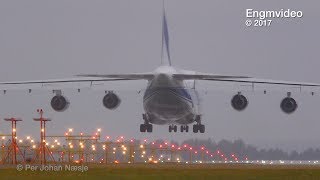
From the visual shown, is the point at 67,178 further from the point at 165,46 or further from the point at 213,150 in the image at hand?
the point at 213,150

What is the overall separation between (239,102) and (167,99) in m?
5.88

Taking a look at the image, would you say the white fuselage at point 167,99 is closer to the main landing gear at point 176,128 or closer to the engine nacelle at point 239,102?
the engine nacelle at point 239,102

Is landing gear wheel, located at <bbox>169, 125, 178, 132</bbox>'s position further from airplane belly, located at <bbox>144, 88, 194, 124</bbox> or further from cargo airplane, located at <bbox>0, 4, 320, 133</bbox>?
airplane belly, located at <bbox>144, 88, 194, 124</bbox>

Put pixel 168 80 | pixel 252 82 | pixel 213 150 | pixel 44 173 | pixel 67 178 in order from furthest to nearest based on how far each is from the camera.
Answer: pixel 213 150, pixel 252 82, pixel 168 80, pixel 44 173, pixel 67 178

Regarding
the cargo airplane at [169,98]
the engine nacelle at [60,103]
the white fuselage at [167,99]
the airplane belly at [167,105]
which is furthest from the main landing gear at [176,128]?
the engine nacelle at [60,103]

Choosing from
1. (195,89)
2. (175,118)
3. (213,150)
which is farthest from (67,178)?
(213,150)

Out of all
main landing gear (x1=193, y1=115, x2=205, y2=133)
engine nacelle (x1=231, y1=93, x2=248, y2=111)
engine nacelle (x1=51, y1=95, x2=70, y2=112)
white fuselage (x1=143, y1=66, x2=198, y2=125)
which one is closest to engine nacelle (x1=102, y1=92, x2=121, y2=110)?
engine nacelle (x1=51, y1=95, x2=70, y2=112)

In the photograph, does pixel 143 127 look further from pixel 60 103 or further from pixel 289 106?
pixel 289 106

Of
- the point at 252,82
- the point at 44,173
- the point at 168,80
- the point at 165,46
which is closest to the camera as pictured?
the point at 44,173

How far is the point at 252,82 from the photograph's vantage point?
56.0 meters

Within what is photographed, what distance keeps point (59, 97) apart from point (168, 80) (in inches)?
363

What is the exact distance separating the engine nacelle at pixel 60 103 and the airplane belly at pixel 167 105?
17.6 feet

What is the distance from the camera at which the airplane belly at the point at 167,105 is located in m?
50.1

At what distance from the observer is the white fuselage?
159 feet
